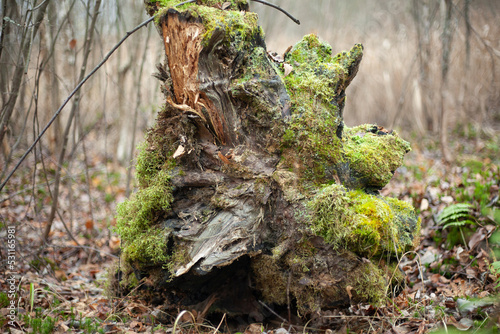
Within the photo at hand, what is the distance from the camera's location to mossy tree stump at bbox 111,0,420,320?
262 centimetres

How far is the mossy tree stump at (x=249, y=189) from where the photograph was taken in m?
2.62

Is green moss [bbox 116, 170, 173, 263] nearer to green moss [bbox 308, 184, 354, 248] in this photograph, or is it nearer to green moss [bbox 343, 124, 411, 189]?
green moss [bbox 308, 184, 354, 248]

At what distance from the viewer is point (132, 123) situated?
955 centimetres

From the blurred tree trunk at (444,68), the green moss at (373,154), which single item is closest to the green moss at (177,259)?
the green moss at (373,154)

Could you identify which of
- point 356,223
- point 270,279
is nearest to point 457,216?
point 356,223

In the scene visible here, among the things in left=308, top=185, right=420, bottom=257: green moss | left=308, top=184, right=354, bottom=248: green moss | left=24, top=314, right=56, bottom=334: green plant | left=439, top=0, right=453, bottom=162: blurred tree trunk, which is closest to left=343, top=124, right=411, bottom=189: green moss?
left=308, top=185, right=420, bottom=257: green moss

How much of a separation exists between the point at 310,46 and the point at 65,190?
6323 mm

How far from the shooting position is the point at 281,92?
2.91m

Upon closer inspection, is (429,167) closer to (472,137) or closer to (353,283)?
(472,137)

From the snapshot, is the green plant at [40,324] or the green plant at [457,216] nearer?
the green plant at [40,324]

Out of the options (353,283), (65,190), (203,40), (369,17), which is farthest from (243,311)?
(369,17)

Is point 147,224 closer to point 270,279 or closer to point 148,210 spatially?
point 148,210

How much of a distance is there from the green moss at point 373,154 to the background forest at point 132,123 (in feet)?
2.81
